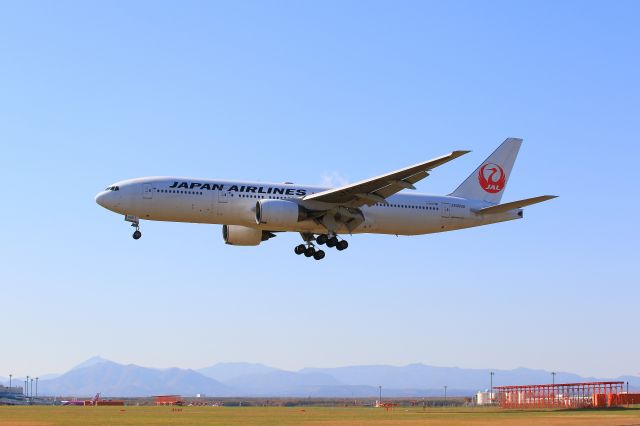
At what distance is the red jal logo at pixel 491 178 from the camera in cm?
6400

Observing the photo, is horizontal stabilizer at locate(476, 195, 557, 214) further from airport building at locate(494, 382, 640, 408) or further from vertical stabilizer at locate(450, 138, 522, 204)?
airport building at locate(494, 382, 640, 408)

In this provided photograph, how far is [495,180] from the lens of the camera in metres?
64.8

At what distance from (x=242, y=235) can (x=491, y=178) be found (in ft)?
57.5

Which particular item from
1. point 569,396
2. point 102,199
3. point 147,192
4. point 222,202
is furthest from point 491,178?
point 102,199

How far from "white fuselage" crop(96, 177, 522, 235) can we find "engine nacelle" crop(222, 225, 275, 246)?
145 inches

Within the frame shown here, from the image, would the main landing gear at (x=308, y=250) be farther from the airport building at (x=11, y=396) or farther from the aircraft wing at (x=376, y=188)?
the airport building at (x=11, y=396)

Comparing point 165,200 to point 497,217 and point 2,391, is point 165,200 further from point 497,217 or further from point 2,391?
point 2,391

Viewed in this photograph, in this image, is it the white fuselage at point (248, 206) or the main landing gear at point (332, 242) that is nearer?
the white fuselage at point (248, 206)

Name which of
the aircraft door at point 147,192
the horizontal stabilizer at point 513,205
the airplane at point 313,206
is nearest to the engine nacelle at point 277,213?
the airplane at point 313,206

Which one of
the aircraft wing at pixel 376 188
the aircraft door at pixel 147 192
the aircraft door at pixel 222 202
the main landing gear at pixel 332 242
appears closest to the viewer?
the aircraft wing at pixel 376 188

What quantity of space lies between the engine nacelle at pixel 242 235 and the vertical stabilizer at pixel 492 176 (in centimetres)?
1314

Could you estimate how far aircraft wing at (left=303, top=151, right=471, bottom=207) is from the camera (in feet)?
167

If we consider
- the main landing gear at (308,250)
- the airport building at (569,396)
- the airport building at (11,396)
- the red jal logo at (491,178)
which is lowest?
the airport building at (11,396)

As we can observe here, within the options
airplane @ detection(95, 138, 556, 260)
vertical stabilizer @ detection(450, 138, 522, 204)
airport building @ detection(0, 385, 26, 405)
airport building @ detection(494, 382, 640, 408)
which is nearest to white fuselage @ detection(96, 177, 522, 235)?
airplane @ detection(95, 138, 556, 260)
